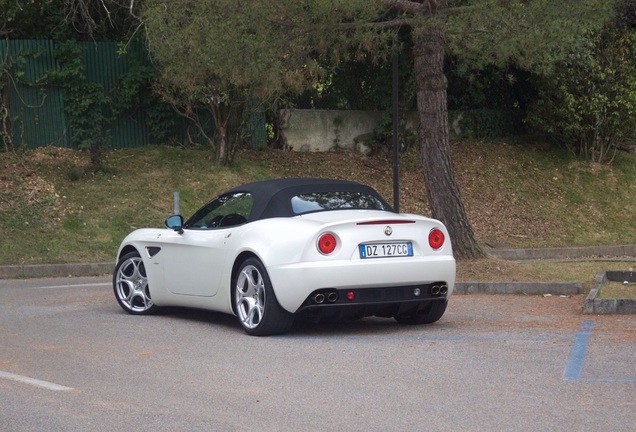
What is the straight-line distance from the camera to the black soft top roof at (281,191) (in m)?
9.59

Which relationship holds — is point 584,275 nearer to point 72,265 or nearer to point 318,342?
point 318,342

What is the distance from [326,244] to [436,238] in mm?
1149

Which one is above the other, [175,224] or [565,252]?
[175,224]

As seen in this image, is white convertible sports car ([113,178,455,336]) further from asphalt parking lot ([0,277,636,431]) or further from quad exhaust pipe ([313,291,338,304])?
asphalt parking lot ([0,277,636,431])

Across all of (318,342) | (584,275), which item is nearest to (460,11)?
(584,275)

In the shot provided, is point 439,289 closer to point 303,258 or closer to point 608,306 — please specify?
point 303,258

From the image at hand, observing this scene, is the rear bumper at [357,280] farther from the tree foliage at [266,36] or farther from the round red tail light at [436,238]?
the tree foliage at [266,36]

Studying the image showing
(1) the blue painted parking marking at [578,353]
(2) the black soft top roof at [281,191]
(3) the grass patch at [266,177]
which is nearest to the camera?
(1) the blue painted parking marking at [578,353]

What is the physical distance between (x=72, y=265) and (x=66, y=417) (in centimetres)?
1147

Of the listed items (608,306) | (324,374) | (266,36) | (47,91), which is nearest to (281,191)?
(324,374)

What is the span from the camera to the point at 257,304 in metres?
9.26

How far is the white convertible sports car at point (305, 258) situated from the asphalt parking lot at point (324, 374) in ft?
0.82

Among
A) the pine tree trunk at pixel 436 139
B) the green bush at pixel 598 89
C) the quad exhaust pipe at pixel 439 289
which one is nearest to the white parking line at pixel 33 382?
the quad exhaust pipe at pixel 439 289

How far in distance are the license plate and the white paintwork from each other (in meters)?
0.05
